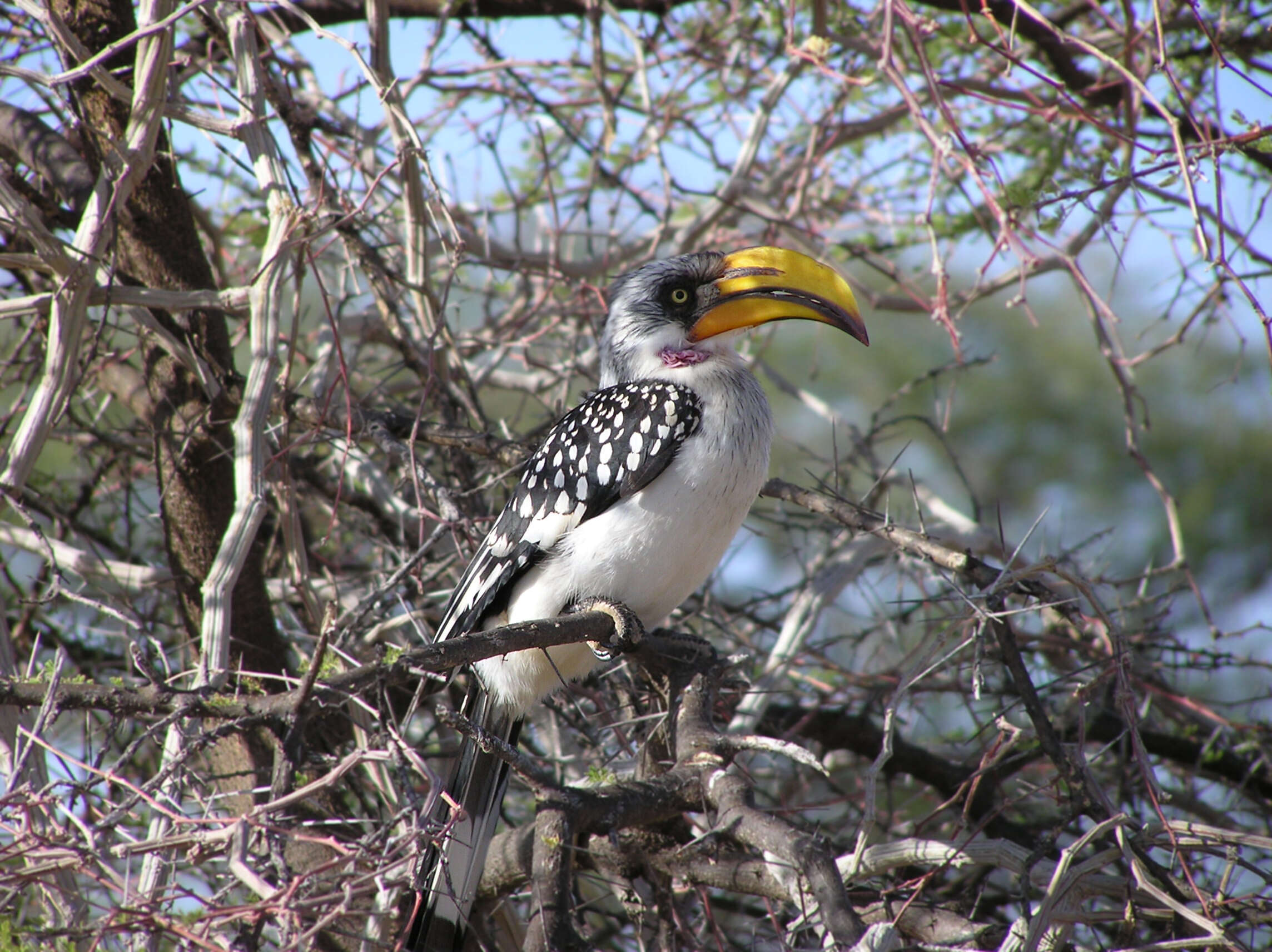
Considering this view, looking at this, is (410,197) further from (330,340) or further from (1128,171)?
Result: (1128,171)

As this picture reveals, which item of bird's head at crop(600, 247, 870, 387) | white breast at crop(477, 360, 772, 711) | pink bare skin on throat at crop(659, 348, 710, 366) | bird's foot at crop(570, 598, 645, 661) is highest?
bird's head at crop(600, 247, 870, 387)

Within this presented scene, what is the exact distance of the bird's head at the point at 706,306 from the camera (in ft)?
9.11

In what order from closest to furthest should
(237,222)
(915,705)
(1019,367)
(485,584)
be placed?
1. (485,584)
2. (915,705)
3. (237,222)
4. (1019,367)

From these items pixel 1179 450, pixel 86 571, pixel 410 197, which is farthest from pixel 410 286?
pixel 1179 450

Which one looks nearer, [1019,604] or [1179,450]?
[1019,604]

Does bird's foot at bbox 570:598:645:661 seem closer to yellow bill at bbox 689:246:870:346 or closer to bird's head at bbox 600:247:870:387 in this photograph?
bird's head at bbox 600:247:870:387

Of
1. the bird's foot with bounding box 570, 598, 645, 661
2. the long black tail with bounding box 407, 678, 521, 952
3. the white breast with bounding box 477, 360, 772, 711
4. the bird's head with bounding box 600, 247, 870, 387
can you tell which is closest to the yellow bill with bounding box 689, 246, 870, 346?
the bird's head with bounding box 600, 247, 870, 387

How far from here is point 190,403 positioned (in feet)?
9.64

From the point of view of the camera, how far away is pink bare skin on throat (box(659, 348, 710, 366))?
292 centimetres

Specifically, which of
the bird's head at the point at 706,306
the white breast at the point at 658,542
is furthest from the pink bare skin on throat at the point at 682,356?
the white breast at the point at 658,542

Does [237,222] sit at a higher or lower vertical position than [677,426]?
higher

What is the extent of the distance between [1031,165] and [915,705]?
228 cm

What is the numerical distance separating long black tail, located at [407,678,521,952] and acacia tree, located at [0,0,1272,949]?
96mm

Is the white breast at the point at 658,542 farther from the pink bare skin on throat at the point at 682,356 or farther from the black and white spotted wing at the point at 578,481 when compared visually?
the pink bare skin on throat at the point at 682,356
